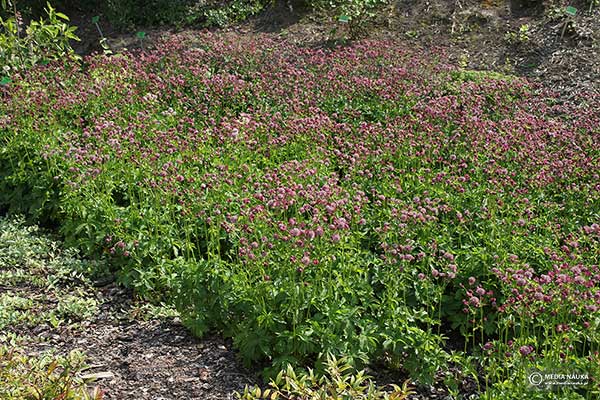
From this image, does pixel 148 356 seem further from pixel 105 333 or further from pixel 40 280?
pixel 40 280

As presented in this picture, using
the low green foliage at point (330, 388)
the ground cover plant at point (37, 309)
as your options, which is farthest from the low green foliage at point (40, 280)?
the low green foliage at point (330, 388)

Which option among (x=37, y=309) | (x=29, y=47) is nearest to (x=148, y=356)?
(x=37, y=309)

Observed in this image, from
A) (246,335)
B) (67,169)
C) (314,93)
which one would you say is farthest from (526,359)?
(314,93)

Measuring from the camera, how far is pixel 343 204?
13.3ft

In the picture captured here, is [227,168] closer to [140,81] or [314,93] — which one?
[314,93]

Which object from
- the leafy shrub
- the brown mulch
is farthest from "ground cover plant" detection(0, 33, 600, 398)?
the leafy shrub

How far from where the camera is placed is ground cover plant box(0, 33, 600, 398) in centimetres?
348

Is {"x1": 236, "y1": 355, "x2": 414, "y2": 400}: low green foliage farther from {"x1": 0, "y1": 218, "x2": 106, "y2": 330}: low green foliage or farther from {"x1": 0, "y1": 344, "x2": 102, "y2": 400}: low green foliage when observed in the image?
{"x1": 0, "y1": 218, "x2": 106, "y2": 330}: low green foliage

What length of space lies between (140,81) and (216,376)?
4714 millimetres

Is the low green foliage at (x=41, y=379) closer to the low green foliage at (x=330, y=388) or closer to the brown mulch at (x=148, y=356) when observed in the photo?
the brown mulch at (x=148, y=356)

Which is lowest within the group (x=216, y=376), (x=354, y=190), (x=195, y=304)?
(x=216, y=376)

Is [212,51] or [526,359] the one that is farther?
[212,51]

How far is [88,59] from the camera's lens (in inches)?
311

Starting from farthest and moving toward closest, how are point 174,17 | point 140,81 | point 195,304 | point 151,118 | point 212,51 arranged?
1. point 174,17
2. point 212,51
3. point 140,81
4. point 151,118
5. point 195,304
